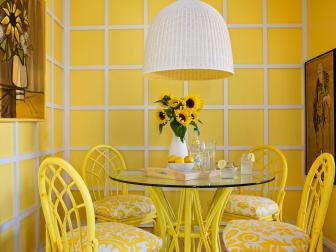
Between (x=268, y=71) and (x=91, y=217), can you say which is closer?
(x=91, y=217)

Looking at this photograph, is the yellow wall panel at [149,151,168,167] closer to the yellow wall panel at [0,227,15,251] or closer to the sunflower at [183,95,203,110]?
the sunflower at [183,95,203,110]

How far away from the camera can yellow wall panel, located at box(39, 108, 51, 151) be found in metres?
2.90

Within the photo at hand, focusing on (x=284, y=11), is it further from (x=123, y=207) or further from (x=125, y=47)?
(x=123, y=207)

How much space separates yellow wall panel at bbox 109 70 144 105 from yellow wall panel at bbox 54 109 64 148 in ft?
1.65

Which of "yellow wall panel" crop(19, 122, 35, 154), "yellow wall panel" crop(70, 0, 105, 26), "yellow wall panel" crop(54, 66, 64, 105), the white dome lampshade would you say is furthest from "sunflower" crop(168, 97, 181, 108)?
"yellow wall panel" crop(70, 0, 105, 26)

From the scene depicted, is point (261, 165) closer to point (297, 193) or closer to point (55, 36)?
point (297, 193)

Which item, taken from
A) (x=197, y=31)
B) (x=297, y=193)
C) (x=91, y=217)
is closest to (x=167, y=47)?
(x=197, y=31)

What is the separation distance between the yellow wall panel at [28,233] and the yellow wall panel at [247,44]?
90.3 inches

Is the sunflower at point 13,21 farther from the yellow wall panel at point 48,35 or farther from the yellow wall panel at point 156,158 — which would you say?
the yellow wall panel at point 156,158

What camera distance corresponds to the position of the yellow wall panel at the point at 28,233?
2.55 metres

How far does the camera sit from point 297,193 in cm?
358

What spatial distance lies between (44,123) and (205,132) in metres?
1.49

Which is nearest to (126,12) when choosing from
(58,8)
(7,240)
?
(58,8)

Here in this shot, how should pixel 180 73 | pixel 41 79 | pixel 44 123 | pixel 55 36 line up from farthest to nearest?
pixel 55 36 → pixel 44 123 → pixel 41 79 → pixel 180 73
